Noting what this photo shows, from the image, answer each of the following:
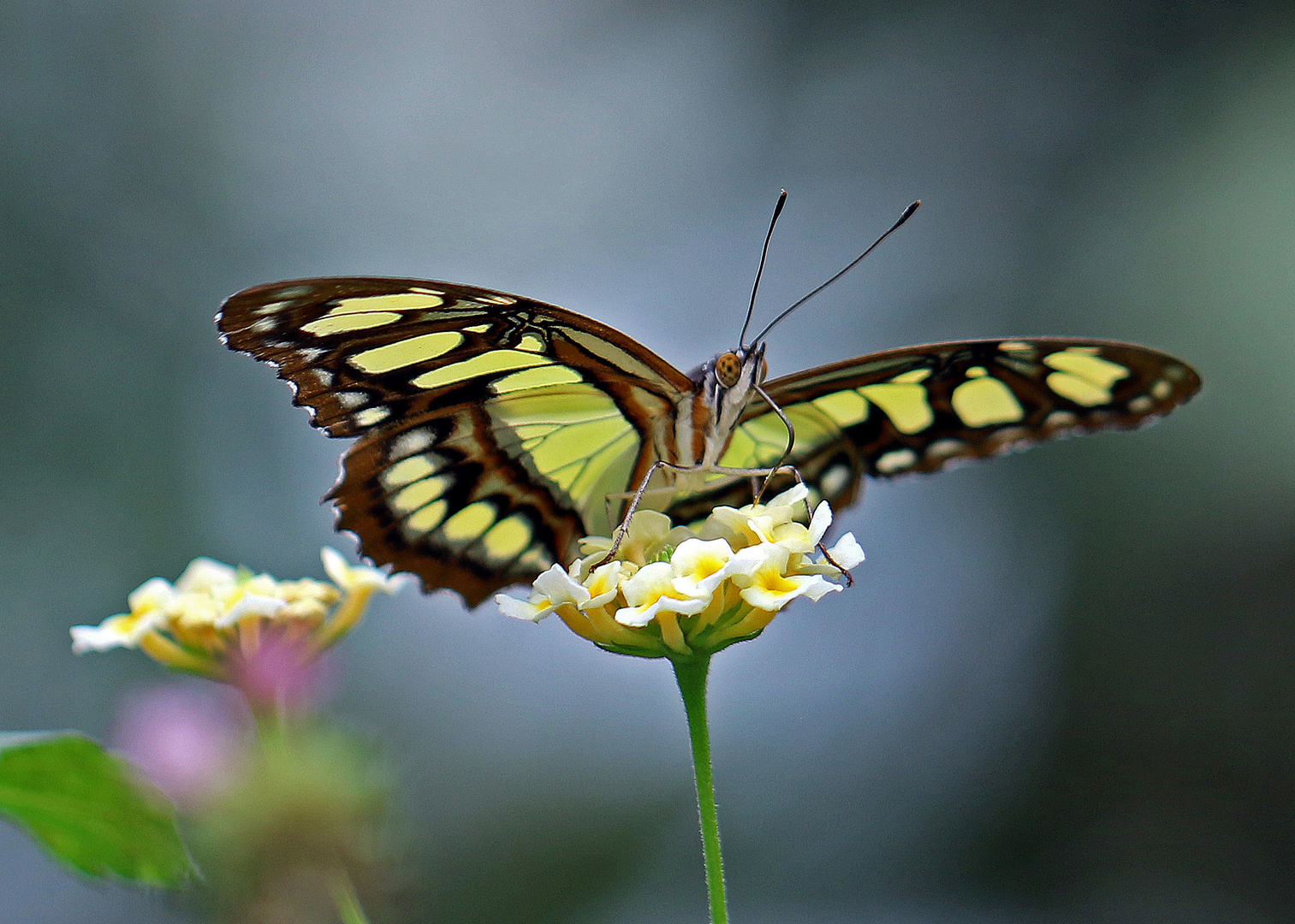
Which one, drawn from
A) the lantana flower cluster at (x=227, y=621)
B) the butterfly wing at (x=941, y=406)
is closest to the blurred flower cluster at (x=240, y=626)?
the lantana flower cluster at (x=227, y=621)

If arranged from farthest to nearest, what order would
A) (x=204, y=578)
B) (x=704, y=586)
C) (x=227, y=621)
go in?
(x=204, y=578), (x=227, y=621), (x=704, y=586)

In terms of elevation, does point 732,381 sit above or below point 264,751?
above

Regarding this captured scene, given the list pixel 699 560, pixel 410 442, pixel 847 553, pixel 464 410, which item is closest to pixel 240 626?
pixel 410 442

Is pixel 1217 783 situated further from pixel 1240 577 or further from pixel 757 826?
pixel 757 826

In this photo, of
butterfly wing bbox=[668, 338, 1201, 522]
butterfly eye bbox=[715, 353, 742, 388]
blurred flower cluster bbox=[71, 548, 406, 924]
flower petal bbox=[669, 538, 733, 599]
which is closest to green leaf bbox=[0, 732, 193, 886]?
blurred flower cluster bbox=[71, 548, 406, 924]

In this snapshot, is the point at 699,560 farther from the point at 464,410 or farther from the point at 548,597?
the point at 464,410

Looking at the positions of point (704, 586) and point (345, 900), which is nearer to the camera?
point (345, 900)

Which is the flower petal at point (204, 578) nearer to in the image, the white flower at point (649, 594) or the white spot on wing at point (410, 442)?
the white spot on wing at point (410, 442)
